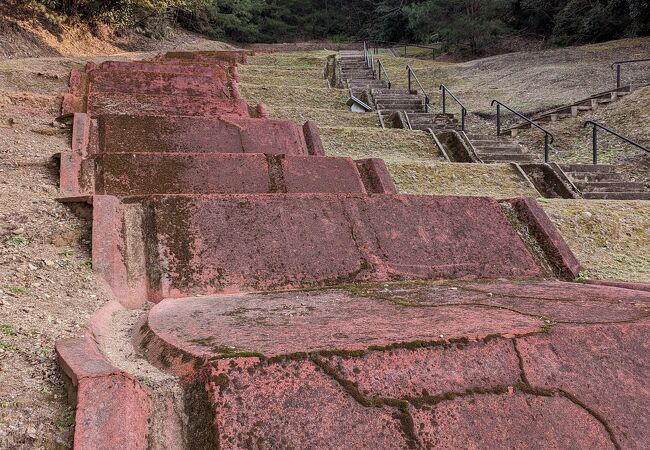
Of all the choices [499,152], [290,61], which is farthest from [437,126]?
[290,61]

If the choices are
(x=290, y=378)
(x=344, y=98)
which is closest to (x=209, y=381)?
(x=290, y=378)

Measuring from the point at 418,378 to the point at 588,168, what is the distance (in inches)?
295

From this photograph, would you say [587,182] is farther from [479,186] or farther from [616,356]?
[616,356]

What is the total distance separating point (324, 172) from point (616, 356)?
A: 110 inches

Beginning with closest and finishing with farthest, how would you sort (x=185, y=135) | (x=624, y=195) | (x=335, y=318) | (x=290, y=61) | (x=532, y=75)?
(x=335, y=318) < (x=185, y=135) < (x=624, y=195) < (x=532, y=75) < (x=290, y=61)

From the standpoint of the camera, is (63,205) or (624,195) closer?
(63,205)

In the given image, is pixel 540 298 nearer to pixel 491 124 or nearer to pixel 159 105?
pixel 159 105

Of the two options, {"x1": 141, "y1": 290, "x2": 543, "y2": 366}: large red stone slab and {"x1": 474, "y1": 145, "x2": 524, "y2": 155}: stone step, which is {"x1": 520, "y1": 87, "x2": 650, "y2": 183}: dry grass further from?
{"x1": 141, "y1": 290, "x2": 543, "y2": 366}: large red stone slab

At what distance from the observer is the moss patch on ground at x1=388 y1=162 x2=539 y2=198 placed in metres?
5.62

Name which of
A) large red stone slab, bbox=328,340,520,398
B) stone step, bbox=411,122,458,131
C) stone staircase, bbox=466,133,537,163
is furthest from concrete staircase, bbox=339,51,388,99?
large red stone slab, bbox=328,340,520,398

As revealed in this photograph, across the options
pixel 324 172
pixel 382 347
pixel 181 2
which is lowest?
pixel 324 172

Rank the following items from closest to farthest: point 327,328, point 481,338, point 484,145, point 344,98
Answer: point 481,338
point 327,328
point 484,145
point 344,98

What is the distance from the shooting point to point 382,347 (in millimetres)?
1602

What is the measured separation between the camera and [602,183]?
742 centimetres
